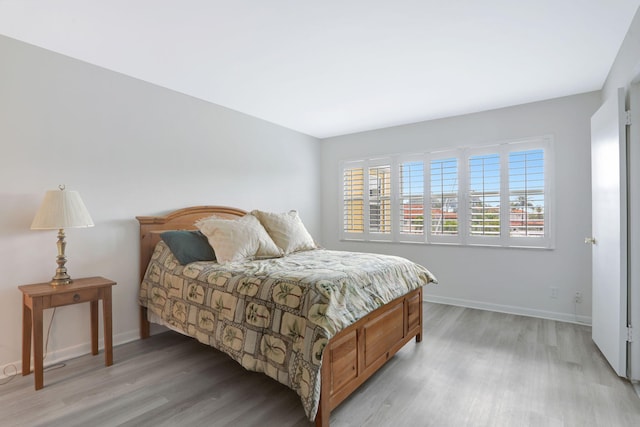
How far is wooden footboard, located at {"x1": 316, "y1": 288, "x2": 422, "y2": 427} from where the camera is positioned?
1750 millimetres

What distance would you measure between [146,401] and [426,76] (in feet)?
10.6

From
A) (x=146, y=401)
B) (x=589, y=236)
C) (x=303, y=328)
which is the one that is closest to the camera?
(x=303, y=328)

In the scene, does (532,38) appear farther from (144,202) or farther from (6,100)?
(6,100)

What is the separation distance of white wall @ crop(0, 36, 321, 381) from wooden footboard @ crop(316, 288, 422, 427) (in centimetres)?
Result: 212

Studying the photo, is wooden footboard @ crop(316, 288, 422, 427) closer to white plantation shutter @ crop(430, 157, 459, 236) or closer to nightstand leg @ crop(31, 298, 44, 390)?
white plantation shutter @ crop(430, 157, 459, 236)

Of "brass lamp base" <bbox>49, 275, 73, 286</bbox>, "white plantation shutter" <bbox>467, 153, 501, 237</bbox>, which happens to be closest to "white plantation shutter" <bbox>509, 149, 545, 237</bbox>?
"white plantation shutter" <bbox>467, 153, 501, 237</bbox>

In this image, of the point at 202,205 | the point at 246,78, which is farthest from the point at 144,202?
the point at 246,78

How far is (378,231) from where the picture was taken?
15.4 ft

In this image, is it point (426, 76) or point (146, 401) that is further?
point (426, 76)

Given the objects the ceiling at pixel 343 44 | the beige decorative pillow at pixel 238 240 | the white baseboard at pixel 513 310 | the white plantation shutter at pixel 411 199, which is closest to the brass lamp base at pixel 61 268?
the beige decorative pillow at pixel 238 240

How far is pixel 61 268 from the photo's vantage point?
2352mm

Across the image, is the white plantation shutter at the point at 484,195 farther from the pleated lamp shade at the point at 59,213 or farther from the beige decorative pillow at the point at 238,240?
the pleated lamp shade at the point at 59,213

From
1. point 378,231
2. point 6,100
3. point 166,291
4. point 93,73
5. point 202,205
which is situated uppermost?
point 93,73

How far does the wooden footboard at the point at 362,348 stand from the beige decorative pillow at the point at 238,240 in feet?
3.85
